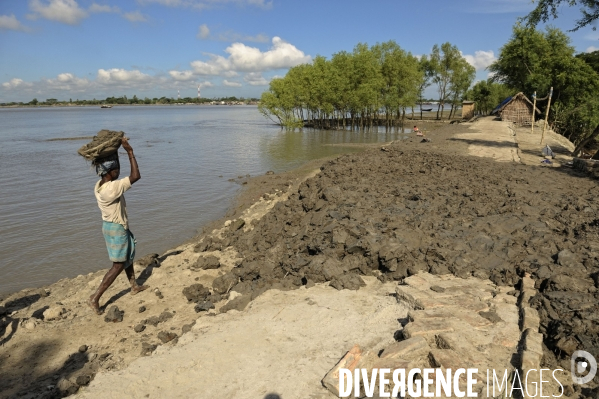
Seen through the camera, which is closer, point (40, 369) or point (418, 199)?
point (40, 369)

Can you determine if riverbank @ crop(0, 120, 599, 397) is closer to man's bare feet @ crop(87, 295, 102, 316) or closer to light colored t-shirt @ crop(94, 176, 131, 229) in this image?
man's bare feet @ crop(87, 295, 102, 316)

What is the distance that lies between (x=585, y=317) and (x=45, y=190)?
1597 centimetres

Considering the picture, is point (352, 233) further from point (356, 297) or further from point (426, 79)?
point (426, 79)

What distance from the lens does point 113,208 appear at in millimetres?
4961

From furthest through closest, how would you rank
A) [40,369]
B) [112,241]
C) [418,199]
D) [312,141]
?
[312,141], [418,199], [112,241], [40,369]

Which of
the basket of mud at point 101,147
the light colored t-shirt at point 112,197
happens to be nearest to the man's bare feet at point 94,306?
the light colored t-shirt at point 112,197

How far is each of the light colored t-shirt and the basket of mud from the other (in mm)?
349

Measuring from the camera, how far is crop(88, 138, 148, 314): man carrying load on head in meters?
4.89

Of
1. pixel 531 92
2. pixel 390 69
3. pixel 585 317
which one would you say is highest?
pixel 390 69

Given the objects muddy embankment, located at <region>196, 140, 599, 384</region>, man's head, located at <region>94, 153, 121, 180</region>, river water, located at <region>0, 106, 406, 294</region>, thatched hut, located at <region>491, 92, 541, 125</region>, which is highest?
Result: thatched hut, located at <region>491, 92, 541, 125</region>

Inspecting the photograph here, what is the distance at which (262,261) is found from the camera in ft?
19.5

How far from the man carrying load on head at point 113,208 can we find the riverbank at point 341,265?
0.58 meters

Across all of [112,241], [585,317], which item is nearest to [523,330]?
[585,317]

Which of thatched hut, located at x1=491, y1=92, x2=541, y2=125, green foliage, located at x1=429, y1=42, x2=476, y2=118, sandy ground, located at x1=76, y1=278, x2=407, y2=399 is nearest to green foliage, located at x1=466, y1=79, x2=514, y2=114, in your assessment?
green foliage, located at x1=429, y1=42, x2=476, y2=118
